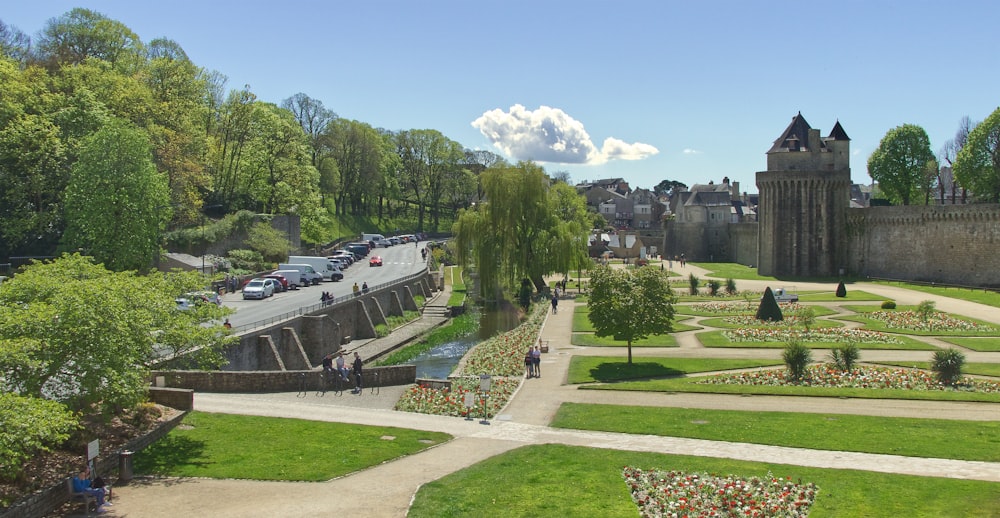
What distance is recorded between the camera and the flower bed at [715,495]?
14938mm

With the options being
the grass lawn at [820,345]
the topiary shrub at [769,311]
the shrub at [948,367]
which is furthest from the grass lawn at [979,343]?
the topiary shrub at [769,311]

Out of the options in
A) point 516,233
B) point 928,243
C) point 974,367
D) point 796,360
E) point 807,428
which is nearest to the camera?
point 807,428

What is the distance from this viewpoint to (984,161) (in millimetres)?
67188

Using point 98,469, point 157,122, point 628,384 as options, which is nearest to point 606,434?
point 628,384

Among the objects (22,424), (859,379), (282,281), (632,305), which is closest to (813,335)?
(859,379)

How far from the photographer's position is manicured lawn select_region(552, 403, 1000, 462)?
1903 cm

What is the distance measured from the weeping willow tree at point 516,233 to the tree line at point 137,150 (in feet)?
23.3

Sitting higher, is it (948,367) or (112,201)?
(112,201)

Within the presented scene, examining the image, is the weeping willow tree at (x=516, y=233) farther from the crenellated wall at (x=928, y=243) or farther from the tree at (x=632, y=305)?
the crenellated wall at (x=928, y=243)

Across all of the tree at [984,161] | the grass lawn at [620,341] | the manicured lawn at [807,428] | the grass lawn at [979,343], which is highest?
the tree at [984,161]

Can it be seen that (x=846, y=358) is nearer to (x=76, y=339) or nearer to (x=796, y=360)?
(x=796, y=360)

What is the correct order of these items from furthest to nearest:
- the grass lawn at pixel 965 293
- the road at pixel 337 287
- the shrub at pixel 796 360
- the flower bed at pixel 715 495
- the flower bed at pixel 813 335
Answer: the grass lawn at pixel 965 293, the road at pixel 337 287, the flower bed at pixel 813 335, the shrub at pixel 796 360, the flower bed at pixel 715 495

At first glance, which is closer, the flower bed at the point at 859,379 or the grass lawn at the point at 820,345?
the flower bed at the point at 859,379

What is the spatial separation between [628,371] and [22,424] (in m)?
22.2
